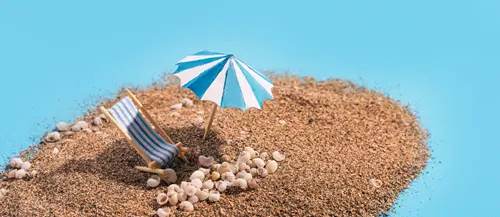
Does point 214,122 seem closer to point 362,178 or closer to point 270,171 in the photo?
point 270,171

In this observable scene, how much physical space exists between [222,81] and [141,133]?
1.11 metres

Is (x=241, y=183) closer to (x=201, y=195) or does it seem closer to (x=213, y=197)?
(x=213, y=197)

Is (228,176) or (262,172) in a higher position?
A: (262,172)

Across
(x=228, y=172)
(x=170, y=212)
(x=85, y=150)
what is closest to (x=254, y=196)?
(x=228, y=172)

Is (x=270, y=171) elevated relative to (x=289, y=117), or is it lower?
lower

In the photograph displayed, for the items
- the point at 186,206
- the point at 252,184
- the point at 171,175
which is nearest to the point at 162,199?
the point at 186,206

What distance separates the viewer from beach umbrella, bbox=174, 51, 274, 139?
7.16 metres

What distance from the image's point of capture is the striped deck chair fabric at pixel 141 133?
7.29 metres

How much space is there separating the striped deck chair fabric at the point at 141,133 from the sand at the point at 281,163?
0.31 metres

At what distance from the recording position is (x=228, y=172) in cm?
733

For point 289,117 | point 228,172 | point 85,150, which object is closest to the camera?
point 228,172

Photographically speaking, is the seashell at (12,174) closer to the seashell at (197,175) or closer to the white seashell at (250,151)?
the seashell at (197,175)

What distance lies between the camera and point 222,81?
7.23m

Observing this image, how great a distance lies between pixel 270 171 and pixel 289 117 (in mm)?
1464
